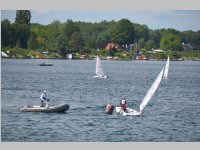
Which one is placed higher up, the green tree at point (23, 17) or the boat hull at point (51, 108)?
the green tree at point (23, 17)

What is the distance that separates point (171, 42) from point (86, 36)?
14.3 feet

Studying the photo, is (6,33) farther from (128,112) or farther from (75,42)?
(128,112)

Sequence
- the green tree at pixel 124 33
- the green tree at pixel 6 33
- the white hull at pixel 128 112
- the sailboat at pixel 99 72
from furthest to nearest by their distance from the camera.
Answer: the sailboat at pixel 99 72
the white hull at pixel 128 112
the green tree at pixel 124 33
the green tree at pixel 6 33

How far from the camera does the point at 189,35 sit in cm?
3647

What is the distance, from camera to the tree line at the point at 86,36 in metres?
36.0

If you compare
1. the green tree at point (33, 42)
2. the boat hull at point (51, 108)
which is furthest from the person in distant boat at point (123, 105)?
the green tree at point (33, 42)

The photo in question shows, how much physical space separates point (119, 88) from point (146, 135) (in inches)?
470

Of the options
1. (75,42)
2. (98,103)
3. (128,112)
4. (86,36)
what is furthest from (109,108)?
(75,42)

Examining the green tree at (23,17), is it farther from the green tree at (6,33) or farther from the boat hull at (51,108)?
the boat hull at (51,108)

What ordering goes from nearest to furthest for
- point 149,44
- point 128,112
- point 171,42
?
point 128,112, point 171,42, point 149,44

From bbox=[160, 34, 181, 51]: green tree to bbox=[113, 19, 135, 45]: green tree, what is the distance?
1536 mm

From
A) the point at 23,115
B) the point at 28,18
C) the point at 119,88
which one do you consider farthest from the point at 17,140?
the point at 119,88

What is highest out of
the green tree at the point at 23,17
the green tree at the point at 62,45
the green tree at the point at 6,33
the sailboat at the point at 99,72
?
the green tree at the point at 23,17

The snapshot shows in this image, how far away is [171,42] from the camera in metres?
38.4
